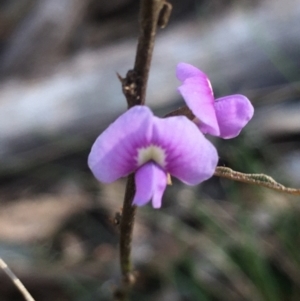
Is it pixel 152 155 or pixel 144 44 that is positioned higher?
pixel 144 44

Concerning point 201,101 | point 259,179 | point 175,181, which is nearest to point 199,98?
point 201,101

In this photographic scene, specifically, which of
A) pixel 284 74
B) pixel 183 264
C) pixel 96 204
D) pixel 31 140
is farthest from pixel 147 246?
pixel 284 74

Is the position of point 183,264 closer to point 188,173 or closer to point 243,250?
point 243,250

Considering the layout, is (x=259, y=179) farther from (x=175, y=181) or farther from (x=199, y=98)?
(x=175, y=181)

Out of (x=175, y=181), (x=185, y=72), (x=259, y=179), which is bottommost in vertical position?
(x=175, y=181)

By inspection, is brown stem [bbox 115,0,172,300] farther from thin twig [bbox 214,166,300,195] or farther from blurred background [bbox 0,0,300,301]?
blurred background [bbox 0,0,300,301]

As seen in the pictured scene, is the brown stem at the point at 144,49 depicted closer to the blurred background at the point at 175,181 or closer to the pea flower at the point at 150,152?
the pea flower at the point at 150,152

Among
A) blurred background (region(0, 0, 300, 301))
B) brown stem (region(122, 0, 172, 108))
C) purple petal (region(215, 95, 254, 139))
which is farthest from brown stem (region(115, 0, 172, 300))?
blurred background (region(0, 0, 300, 301))
